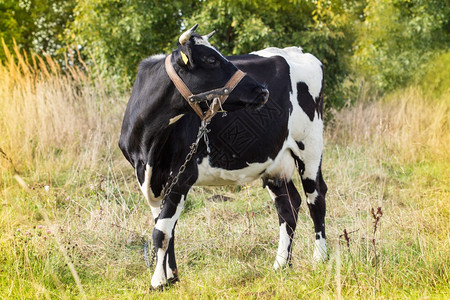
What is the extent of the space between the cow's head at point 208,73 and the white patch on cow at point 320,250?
1.37 meters

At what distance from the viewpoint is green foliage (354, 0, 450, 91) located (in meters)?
13.5

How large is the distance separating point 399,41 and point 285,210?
35.8ft

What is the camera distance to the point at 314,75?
17.5 feet

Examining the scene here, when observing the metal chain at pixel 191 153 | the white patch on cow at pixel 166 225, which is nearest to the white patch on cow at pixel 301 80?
the metal chain at pixel 191 153

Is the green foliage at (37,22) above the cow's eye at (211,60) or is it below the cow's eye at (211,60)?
below

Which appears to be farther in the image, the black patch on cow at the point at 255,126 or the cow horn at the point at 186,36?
the black patch on cow at the point at 255,126

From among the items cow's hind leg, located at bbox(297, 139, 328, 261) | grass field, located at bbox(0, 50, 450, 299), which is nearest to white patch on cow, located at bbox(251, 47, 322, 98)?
cow's hind leg, located at bbox(297, 139, 328, 261)

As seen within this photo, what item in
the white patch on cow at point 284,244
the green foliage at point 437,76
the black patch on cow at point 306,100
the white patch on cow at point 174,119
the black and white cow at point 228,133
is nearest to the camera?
the black and white cow at point 228,133

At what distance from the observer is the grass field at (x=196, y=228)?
12.4ft

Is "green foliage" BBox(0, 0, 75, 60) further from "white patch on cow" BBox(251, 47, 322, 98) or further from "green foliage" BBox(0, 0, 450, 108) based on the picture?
"white patch on cow" BBox(251, 47, 322, 98)

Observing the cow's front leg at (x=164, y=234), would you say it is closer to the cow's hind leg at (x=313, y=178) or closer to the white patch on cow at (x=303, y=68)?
the cow's hind leg at (x=313, y=178)

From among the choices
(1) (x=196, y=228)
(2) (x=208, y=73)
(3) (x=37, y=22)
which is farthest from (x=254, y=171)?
(3) (x=37, y=22)

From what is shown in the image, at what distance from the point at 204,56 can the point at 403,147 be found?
6570mm

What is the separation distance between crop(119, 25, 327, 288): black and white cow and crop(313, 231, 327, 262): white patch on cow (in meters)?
0.01
